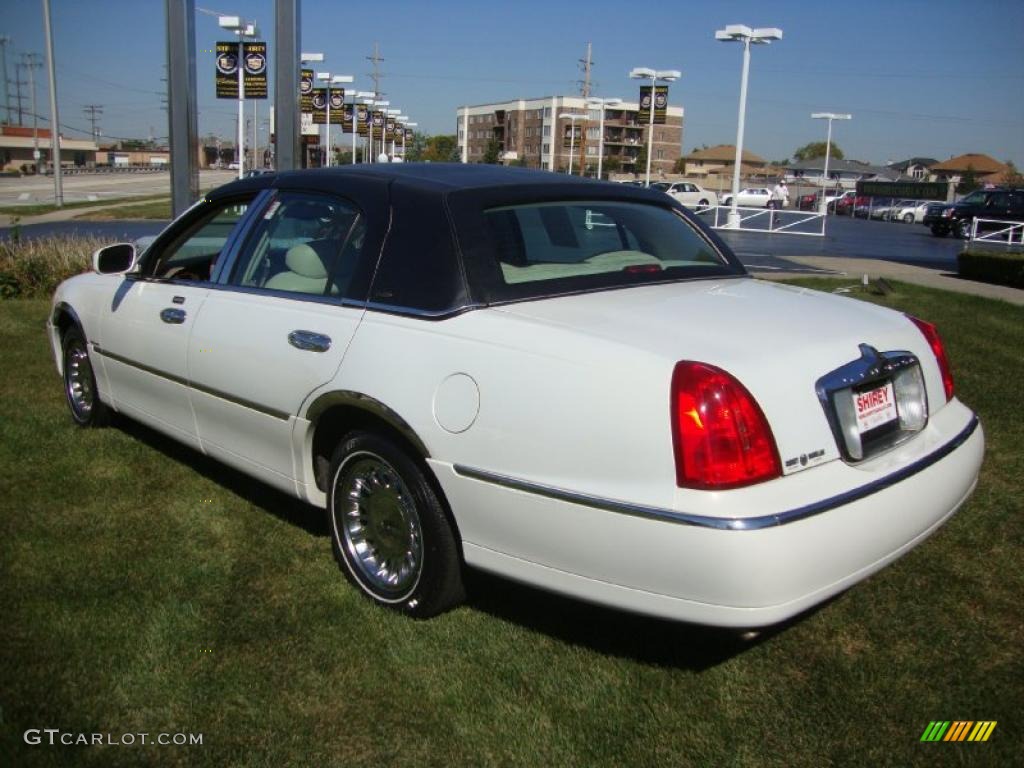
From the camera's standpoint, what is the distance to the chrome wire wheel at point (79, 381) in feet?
18.3

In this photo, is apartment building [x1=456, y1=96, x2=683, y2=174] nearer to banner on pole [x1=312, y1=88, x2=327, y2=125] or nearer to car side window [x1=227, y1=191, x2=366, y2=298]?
banner on pole [x1=312, y1=88, x2=327, y2=125]

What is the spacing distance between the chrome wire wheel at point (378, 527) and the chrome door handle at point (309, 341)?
43cm

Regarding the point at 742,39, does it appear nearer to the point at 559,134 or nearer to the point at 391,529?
the point at 391,529

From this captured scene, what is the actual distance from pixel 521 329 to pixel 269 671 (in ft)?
4.54

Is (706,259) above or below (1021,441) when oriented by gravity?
above

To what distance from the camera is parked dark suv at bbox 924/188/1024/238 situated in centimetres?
3109

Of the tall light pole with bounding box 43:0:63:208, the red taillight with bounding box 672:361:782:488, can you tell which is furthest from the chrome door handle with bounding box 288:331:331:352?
the tall light pole with bounding box 43:0:63:208

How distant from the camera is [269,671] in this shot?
3.10 m

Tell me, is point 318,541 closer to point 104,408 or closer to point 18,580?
point 18,580

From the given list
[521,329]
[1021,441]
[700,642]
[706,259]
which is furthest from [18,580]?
[1021,441]

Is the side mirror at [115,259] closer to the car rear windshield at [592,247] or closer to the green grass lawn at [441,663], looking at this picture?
the green grass lawn at [441,663]

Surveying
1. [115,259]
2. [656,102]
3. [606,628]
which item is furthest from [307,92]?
[606,628]

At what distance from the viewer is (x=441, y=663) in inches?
125

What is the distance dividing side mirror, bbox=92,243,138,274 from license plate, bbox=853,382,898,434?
3.70 m
